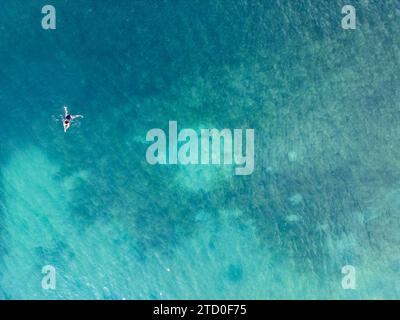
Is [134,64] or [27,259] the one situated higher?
[134,64]

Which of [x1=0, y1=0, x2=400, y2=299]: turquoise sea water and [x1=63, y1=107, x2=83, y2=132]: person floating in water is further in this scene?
[x1=63, y1=107, x2=83, y2=132]: person floating in water

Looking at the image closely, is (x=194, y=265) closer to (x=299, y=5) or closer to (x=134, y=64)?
(x=134, y=64)

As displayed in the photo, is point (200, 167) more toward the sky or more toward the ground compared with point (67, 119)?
more toward the ground

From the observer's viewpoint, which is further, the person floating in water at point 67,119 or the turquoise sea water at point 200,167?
the person floating in water at point 67,119

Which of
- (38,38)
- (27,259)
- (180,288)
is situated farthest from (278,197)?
(38,38)

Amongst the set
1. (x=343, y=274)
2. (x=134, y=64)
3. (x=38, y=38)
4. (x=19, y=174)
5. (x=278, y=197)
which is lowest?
(x=343, y=274)
